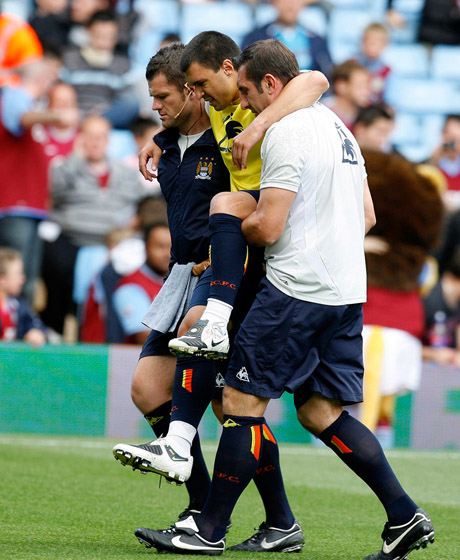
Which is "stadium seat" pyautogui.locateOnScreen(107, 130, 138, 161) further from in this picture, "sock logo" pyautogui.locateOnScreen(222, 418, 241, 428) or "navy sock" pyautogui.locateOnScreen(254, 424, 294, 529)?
"sock logo" pyautogui.locateOnScreen(222, 418, 241, 428)

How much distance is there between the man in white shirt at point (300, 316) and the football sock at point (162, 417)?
2.06 feet

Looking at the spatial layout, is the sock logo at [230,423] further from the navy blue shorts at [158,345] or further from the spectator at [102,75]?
the spectator at [102,75]

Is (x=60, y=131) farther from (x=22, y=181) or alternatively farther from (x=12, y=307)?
(x=12, y=307)

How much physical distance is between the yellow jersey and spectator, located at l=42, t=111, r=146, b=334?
5.61m

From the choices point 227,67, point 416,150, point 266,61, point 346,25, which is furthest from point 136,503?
point 346,25

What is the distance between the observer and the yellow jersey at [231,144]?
4.33 meters

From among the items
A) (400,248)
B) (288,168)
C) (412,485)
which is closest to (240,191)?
(288,168)

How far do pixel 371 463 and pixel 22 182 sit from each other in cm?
605

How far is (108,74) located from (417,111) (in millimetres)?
4728

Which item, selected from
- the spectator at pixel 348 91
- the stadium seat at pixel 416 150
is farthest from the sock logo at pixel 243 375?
the stadium seat at pixel 416 150

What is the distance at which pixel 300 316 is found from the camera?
398 centimetres

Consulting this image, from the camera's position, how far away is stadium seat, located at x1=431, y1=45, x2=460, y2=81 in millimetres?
15477

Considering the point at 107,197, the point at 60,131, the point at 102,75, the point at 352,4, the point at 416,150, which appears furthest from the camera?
the point at 352,4

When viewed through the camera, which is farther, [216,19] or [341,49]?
[341,49]
